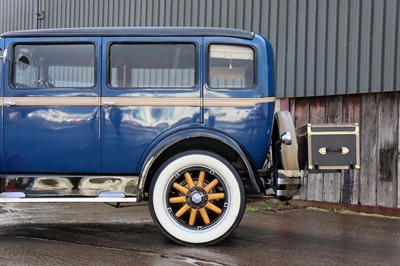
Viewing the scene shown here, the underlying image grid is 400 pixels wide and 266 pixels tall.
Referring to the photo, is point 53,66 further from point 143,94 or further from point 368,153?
point 368,153

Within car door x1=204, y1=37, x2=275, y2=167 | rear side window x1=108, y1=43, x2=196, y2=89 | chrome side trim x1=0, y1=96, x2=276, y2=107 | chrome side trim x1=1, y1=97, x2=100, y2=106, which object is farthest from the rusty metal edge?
chrome side trim x1=1, y1=97, x2=100, y2=106

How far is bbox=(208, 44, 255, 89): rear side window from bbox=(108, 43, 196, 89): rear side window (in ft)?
0.69

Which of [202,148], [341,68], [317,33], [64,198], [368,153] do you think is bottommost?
[64,198]

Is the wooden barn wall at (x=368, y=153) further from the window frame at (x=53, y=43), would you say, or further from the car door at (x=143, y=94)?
the window frame at (x=53, y=43)

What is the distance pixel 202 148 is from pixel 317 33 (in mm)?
4008

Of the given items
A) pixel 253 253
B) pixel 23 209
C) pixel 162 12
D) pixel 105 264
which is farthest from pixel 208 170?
pixel 162 12

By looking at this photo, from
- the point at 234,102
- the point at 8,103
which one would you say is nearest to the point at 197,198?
the point at 234,102

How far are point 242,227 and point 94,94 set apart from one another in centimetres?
255

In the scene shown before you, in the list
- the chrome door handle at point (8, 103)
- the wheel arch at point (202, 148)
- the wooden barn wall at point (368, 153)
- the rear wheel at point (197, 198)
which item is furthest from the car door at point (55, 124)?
the wooden barn wall at point (368, 153)

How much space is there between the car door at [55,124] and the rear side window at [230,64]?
3.96 ft

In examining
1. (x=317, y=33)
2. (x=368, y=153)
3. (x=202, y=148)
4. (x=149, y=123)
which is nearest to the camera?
(x=149, y=123)

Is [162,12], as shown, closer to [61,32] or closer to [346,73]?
[346,73]

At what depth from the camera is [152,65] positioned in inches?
208

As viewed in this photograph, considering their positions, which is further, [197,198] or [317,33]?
[317,33]
